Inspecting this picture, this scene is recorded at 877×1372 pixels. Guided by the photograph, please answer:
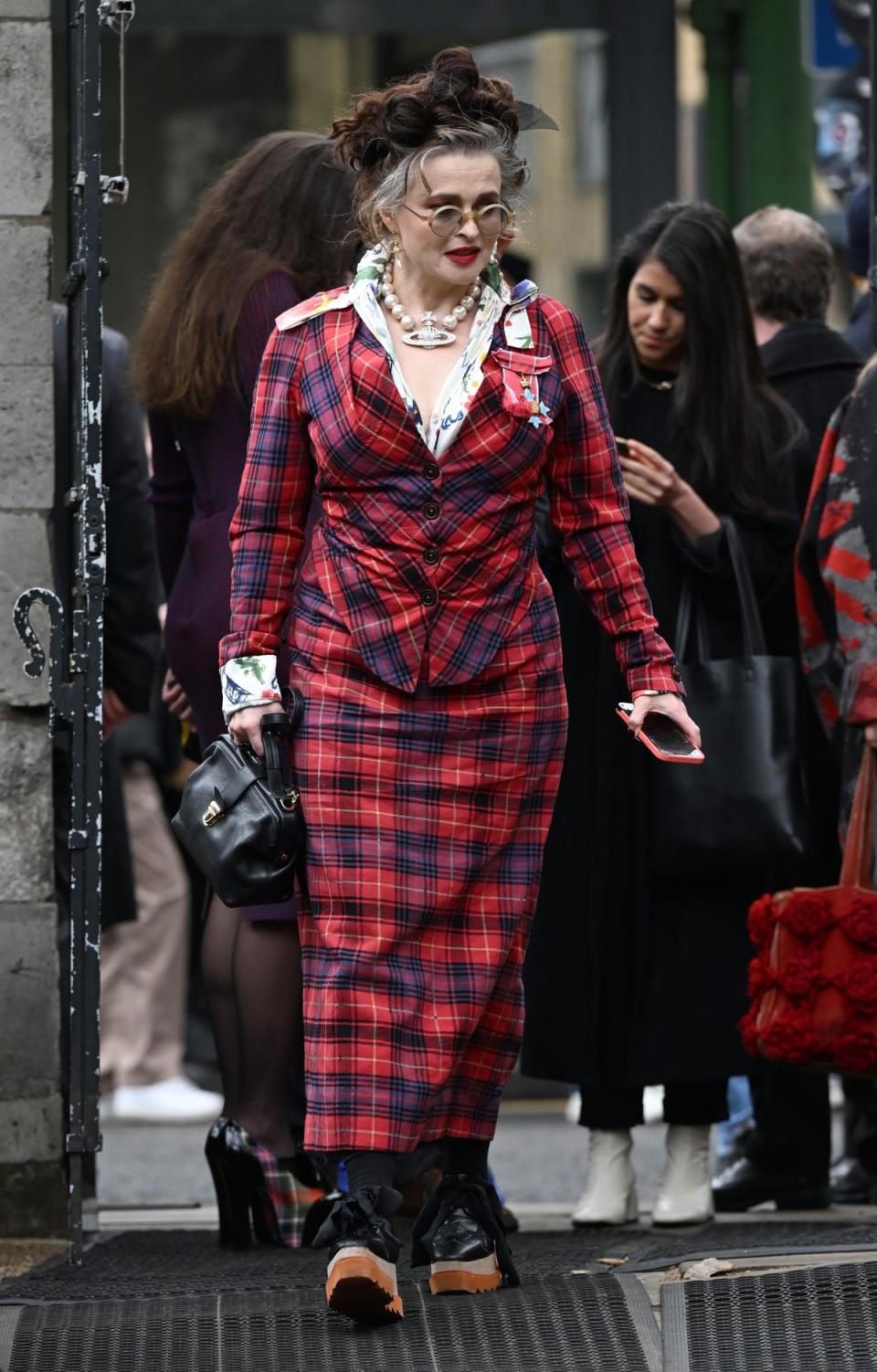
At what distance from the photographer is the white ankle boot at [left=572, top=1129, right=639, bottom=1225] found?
5785mm

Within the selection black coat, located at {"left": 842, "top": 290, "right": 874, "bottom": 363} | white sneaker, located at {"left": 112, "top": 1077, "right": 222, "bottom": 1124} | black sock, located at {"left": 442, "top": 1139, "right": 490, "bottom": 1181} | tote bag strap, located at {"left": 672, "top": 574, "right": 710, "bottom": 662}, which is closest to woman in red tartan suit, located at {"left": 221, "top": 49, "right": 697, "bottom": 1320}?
black sock, located at {"left": 442, "top": 1139, "right": 490, "bottom": 1181}

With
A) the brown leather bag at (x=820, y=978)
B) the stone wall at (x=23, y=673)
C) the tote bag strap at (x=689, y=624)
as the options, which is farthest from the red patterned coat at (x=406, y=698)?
the tote bag strap at (x=689, y=624)

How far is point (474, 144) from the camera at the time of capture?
181 inches

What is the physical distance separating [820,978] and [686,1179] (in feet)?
2.77

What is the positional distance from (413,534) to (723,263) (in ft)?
5.17

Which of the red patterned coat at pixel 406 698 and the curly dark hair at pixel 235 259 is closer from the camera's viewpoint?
the red patterned coat at pixel 406 698

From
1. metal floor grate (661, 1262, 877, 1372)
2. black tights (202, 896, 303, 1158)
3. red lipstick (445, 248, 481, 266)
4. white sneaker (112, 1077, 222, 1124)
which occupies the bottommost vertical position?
white sneaker (112, 1077, 222, 1124)

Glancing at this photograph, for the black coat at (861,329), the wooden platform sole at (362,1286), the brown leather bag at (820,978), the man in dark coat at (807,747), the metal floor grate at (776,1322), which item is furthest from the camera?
the black coat at (861,329)

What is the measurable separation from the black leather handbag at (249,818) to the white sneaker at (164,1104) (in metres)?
5.01

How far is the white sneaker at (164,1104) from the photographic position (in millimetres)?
9477

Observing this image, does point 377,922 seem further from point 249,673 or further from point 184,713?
point 184,713

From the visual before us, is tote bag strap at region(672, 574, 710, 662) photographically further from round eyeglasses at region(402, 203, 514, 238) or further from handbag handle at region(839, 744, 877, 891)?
round eyeglasses at region(402, 203, 514, 238)

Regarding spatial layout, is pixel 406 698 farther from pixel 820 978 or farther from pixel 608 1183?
pixel 608 1183

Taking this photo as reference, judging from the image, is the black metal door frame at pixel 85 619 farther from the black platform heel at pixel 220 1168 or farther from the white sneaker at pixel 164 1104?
the white sneaker at pixel 164 1104
